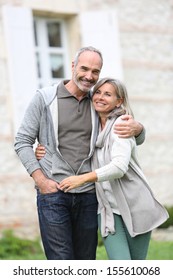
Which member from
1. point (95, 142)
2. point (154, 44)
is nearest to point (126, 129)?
point (95, 142)

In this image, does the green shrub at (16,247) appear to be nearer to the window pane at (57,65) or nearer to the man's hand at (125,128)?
the window pane at (57,65)

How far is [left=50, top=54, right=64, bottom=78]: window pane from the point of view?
35.5 feet

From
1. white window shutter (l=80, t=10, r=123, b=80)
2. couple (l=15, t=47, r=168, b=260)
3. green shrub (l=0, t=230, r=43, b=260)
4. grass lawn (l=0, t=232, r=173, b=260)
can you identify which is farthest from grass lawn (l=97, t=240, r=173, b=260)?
white window shutter (l=80, t=10, r=123, b=80)

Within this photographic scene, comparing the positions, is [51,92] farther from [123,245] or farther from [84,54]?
[123,245]

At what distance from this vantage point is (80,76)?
461 cm

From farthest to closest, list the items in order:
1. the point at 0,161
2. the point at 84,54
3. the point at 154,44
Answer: the point at 154,44
the point at 0,161
the point at 84,54

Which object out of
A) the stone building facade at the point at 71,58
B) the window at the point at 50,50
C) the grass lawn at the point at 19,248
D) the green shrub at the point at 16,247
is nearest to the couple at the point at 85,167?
the grass lawn at the point at 19,248

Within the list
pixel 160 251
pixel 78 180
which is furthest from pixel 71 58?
pixel 78 180

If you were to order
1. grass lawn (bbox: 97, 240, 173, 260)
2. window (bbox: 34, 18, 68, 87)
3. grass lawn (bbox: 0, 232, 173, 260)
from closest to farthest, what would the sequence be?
grass lawn (bbox: 97, 240, 173, 260) < grass lawn (bbox: 0, 232, 173, 260) < window (bbox: 34, 18, 68, 87)

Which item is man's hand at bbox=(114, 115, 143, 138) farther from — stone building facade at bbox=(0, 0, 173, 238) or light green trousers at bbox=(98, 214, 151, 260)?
stone building facade at bbox=(0, 0, 173, 238)

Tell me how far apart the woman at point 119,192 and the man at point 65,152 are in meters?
0.07

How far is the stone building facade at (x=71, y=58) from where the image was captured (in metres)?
9.81
